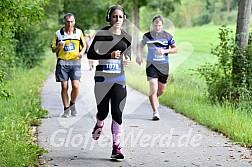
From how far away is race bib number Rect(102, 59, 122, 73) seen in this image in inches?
285

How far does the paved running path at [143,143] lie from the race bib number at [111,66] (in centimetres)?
119

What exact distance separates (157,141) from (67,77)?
316 centimetres

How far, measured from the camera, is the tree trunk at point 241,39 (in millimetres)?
11430

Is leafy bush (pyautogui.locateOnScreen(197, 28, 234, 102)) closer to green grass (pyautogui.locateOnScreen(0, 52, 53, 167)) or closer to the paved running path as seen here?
the paved running path

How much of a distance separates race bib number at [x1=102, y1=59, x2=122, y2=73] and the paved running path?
3.91ft

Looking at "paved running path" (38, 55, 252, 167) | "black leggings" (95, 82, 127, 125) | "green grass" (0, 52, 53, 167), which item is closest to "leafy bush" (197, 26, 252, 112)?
"paved running path" (38, 55, 252, 167)

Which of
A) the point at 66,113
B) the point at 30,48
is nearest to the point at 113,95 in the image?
the point at 66,113

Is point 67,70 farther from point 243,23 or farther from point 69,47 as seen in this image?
point 243,23

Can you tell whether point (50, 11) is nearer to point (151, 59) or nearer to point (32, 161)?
point (151, 59)

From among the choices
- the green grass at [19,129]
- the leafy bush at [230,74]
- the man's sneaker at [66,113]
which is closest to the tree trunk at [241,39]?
the leafy bush at [230,74]

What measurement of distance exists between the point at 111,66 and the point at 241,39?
16.6 ft

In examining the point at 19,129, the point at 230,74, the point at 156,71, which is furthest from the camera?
the point at 230,74

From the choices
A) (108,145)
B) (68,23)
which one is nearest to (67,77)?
(68,23)

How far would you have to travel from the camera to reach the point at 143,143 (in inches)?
323
